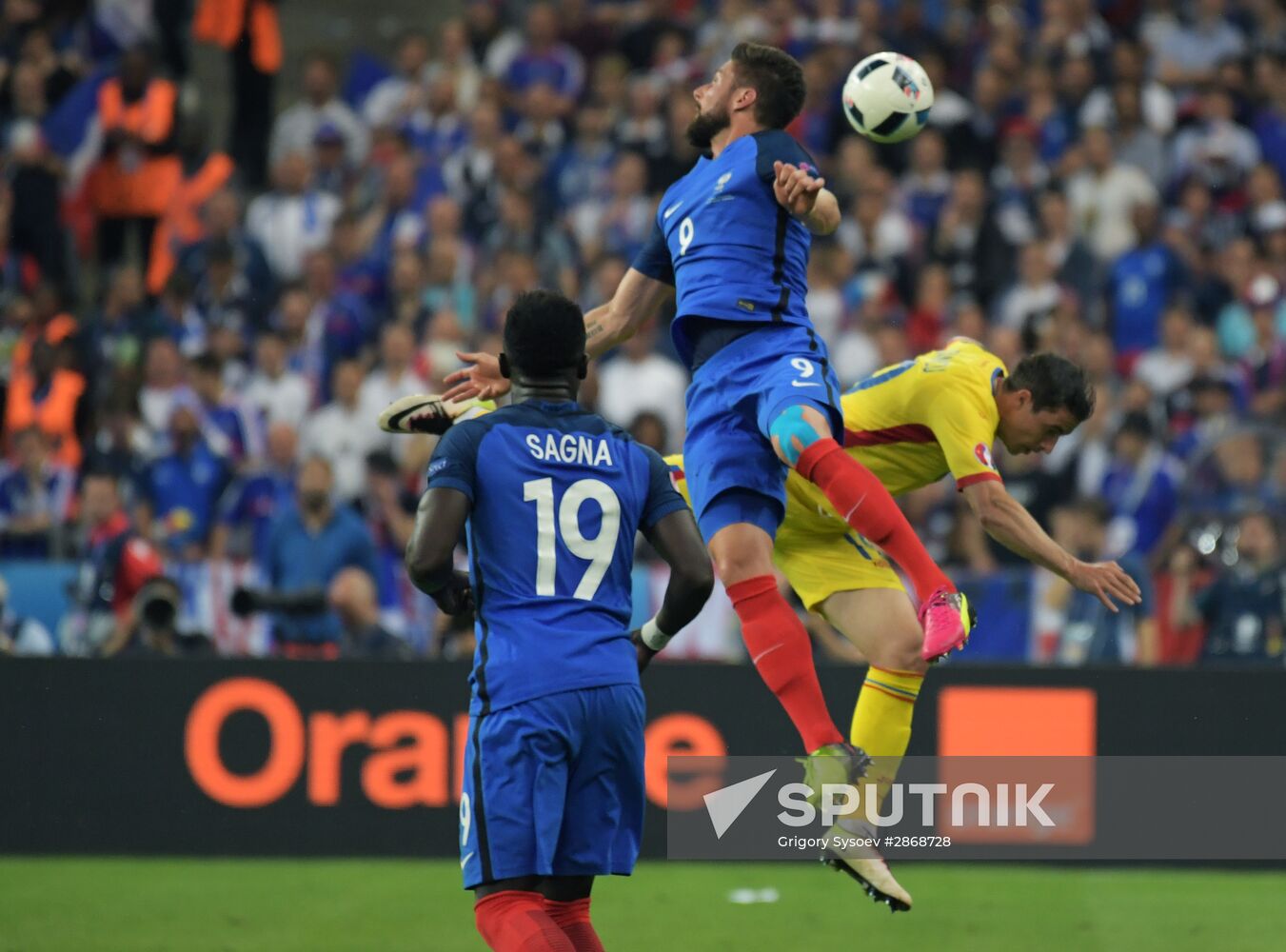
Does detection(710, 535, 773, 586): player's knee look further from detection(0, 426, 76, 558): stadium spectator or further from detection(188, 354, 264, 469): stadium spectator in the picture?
detection(188, 354, 264, 469): stadium spectator

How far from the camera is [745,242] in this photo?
7.44 metres

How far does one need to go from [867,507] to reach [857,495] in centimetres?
6

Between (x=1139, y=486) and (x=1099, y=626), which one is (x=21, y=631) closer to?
(x=1099, y=626)

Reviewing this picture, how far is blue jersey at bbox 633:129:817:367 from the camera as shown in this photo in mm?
7410

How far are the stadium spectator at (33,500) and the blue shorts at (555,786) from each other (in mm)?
8574

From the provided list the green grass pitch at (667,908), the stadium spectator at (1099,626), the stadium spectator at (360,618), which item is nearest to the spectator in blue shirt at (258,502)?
the stadium spectator at (360,618)

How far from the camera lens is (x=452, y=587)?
19.9ft

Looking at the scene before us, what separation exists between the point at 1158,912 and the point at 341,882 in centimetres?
431

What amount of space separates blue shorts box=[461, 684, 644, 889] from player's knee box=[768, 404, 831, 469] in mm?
1277

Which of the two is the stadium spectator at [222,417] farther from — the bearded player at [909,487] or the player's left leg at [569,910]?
the player's left leg at [569,910]

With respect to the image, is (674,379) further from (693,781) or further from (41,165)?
(41,165)

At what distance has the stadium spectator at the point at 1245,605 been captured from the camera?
1175 cm

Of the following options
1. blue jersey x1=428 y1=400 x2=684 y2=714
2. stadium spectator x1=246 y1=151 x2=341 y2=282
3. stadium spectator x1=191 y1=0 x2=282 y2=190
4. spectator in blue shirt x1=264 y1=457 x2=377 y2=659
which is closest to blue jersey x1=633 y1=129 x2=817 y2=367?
blue jersey x1=428 y1=400 x2=684 y2=714

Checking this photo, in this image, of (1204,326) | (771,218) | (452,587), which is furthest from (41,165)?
(452,587)
